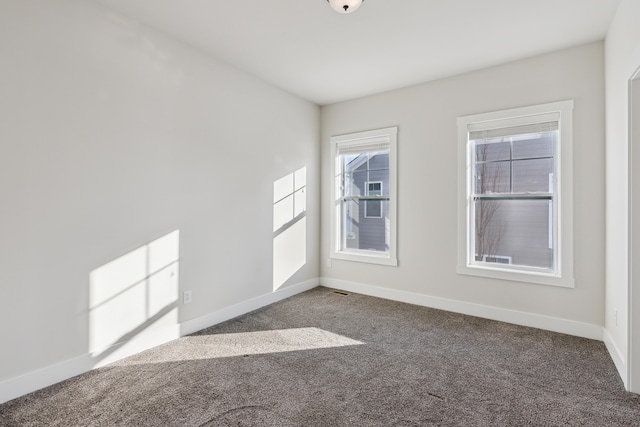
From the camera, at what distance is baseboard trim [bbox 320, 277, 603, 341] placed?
10.1ft

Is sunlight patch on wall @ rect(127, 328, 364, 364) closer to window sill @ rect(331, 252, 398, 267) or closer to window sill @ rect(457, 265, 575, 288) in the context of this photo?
window sill @ rect(331, 252, 398, 267)

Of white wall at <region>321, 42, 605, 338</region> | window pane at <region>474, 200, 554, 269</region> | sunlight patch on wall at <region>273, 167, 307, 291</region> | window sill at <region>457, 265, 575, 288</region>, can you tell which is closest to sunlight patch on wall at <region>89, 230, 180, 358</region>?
sunlight patch on wall at <region>273, 167, 307, 291</region>

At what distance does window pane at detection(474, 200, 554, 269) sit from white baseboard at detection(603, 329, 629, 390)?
73 cm

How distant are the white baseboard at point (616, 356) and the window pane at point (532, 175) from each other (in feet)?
4.65

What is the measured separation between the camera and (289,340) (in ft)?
9.78

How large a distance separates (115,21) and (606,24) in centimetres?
400

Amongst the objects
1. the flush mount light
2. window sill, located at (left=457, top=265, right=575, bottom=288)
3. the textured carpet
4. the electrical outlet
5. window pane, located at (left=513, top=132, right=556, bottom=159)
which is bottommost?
the textured carpet

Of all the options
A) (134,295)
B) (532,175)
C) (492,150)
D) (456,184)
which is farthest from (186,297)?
(532,175)

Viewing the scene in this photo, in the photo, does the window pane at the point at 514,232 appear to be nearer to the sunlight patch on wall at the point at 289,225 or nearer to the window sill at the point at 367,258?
the window sill at the point at 367,258

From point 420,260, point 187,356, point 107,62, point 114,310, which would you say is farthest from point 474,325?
point 107,62

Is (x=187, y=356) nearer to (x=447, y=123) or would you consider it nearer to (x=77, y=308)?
(x=77, y=308)

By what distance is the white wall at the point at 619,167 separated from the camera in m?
2.22

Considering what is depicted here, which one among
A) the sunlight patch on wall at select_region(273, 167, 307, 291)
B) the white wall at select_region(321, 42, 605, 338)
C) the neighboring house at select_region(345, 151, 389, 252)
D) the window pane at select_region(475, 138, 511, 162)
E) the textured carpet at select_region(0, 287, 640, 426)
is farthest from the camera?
the neighboring house at select_region(345, 151, 389, 252)

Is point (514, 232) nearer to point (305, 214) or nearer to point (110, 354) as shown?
point (305, 214)
